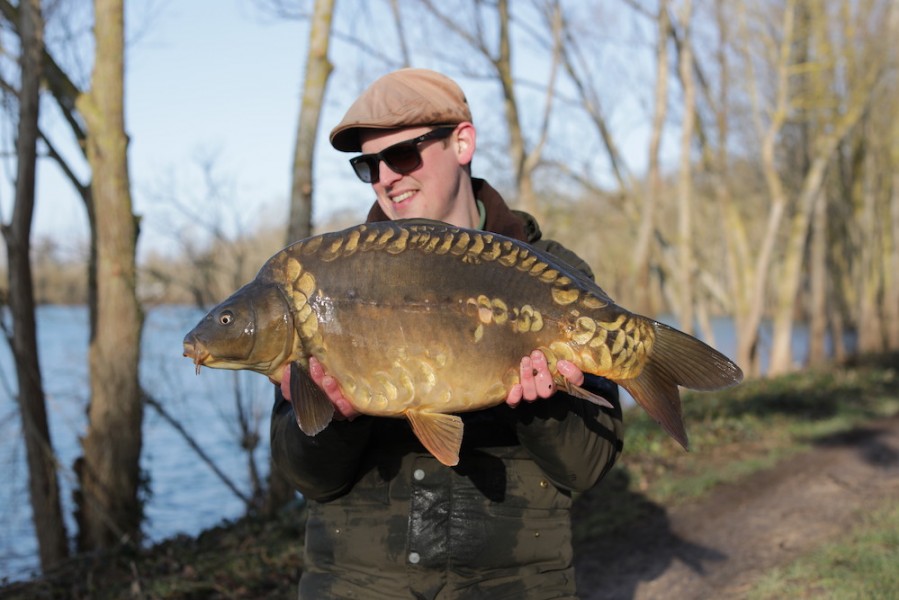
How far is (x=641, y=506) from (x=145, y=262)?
19.2 feet

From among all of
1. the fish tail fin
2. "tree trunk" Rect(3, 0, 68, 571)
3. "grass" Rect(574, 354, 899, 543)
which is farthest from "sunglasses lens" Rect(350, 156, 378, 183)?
"tree trunk" Rect(3, 0, 68, 571)

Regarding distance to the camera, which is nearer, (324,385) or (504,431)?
(324,385)

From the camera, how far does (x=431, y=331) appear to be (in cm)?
235

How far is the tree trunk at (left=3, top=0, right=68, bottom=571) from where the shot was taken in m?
8.55

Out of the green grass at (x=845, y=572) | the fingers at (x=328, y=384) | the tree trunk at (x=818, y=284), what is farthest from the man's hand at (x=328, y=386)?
the tree trunk at (x=818, y=284)

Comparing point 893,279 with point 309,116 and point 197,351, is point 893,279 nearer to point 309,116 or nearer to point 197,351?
point 309,116

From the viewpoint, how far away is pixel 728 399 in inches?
548

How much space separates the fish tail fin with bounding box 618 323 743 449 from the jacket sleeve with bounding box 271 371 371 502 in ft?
2.46

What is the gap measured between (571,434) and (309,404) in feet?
2.49

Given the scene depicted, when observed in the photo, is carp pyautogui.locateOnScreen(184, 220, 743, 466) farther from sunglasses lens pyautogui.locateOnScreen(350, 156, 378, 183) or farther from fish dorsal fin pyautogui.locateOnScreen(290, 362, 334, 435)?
sunglasses lens pyautogui.locateOnScreen(350, 156, 378, 183)

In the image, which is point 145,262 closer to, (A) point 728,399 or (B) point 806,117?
(A) point 728,399

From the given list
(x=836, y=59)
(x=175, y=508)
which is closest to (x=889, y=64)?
(x=836, y=59)

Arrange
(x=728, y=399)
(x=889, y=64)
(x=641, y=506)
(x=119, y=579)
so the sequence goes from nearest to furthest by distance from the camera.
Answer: (x=119, y=579) → (x=641, y=506) → (x=728, y=399) → (x=889, y=64)

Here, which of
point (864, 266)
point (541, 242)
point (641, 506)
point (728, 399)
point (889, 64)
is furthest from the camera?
point (864, 266)
